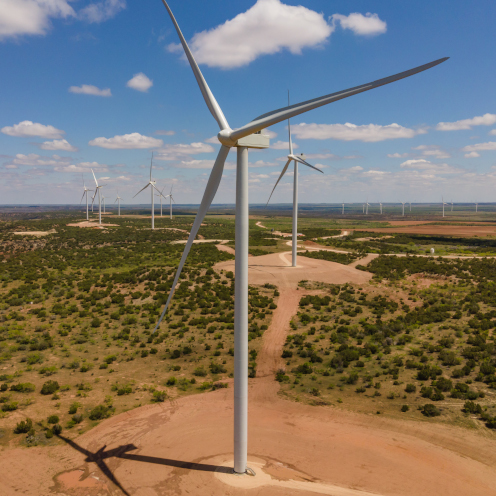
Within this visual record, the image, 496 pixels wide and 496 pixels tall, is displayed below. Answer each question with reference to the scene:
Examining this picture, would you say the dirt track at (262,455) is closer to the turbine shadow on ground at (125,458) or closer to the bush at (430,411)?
the turbine shadow on ground at (125,458)

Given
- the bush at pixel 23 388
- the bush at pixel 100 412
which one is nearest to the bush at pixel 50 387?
the bush at pixel 23 388

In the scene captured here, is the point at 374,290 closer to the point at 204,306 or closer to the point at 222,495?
the point at 204,306

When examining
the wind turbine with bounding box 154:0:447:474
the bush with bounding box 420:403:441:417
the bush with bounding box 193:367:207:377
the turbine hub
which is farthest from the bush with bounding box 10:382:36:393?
the bush with bounding box 420:403:441:417

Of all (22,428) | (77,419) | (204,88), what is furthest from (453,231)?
(22,428)

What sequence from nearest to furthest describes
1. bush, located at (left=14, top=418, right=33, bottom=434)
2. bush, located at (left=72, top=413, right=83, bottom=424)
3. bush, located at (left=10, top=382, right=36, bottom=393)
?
bush, located at (left=14, top=418, right=33, bottom=434), bush, located at (left=72, top=413, right=83, bottom=424), bush, located at (left=10, top=382, right=36, bottom=393)

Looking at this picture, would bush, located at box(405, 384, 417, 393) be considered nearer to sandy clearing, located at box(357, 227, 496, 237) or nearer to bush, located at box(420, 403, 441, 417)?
bush, located at box(420, 403, 441, 417)
